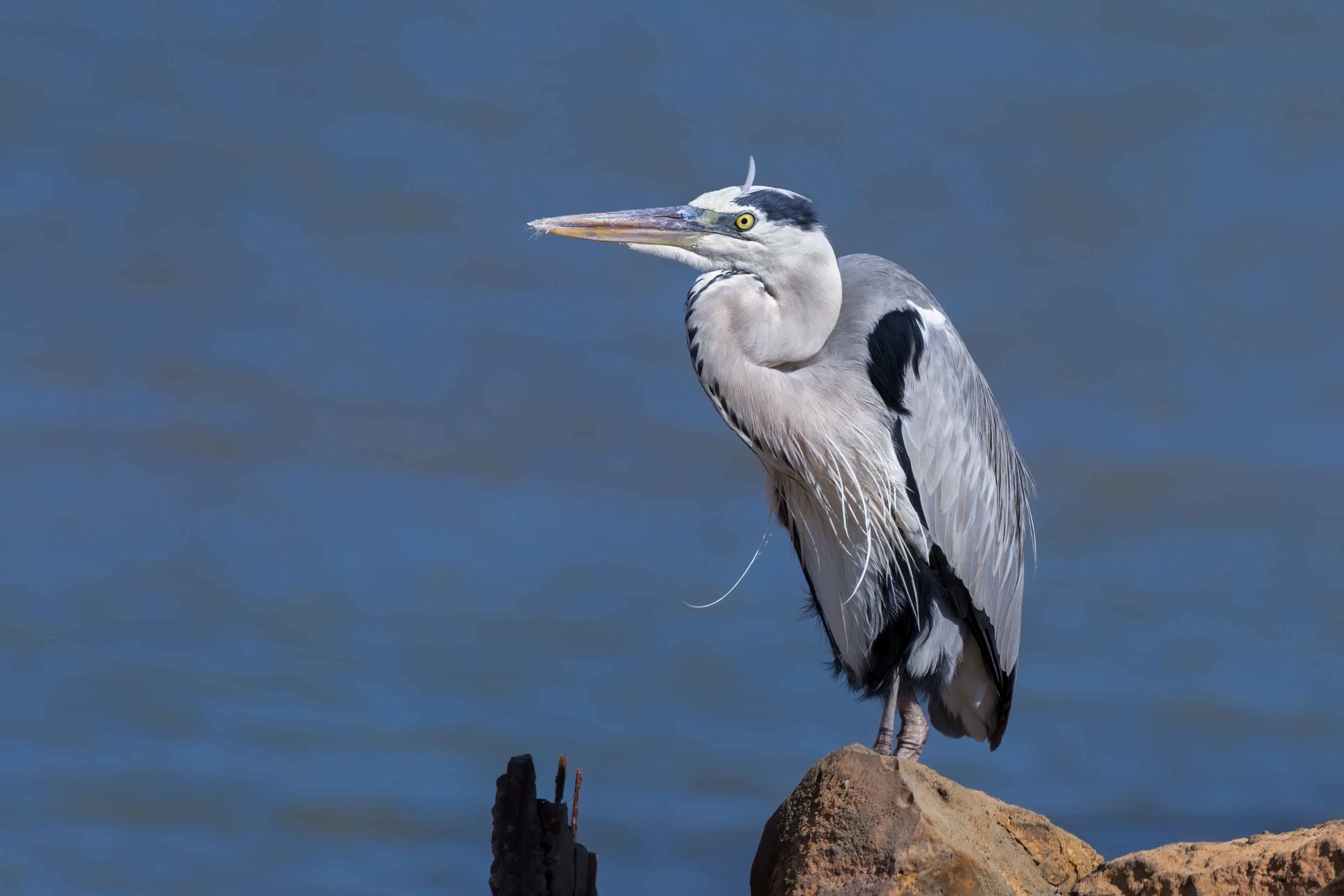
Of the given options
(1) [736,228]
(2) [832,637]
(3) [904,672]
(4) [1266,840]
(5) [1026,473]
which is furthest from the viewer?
(5) [1026,473]

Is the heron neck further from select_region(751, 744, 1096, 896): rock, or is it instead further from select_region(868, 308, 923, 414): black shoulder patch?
select_region(751, 744, 1096, 896): rock

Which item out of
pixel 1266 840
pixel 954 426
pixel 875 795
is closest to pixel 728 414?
pixel 954 426

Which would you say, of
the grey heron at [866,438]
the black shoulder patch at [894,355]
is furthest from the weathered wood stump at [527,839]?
the black shoulder patch at [894,355]

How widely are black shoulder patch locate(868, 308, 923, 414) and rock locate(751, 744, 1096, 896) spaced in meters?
1.48

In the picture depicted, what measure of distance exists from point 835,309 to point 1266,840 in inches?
76.2

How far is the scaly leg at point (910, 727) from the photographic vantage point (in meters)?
4.71

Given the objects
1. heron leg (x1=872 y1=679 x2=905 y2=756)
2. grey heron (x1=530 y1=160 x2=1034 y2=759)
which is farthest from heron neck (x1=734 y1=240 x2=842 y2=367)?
heron leg (x1=872 y1=679 x2=905 y2=756)

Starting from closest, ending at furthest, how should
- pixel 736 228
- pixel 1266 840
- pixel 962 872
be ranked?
pixel 962 872 < pixel 1266 840 < pixel 736 228

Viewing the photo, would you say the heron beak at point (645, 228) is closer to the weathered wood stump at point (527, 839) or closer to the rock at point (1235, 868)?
the weathered wood stump at point (527, 839)

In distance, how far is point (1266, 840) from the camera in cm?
332

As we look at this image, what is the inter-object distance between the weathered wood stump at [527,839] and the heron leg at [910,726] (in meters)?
1.66

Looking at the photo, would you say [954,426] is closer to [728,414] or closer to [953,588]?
[953,588]

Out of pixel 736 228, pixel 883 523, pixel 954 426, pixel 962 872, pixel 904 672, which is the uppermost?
pixel 736 228

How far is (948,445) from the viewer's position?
15.6 ft
